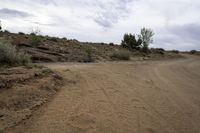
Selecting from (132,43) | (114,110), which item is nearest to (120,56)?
(132,43)

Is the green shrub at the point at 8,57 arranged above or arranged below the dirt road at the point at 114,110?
above

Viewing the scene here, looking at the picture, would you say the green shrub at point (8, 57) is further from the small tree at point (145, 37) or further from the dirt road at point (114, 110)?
the small tree at point (145, 37)

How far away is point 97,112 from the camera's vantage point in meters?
6.92

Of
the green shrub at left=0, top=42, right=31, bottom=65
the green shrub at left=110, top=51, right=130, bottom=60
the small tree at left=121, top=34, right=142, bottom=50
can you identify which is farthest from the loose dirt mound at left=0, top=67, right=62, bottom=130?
the small tree at left=121, top=34, right=142, bottom=50

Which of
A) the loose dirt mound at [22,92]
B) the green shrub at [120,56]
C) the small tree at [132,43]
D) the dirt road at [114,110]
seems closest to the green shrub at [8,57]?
the loose dirt mound at [22,92]

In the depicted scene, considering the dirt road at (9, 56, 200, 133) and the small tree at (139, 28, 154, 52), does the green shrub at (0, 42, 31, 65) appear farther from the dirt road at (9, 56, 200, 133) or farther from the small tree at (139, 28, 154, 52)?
the small tree at (139, 28, 154, 52)

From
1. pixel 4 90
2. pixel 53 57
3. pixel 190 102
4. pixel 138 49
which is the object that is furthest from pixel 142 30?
pixel 4 90

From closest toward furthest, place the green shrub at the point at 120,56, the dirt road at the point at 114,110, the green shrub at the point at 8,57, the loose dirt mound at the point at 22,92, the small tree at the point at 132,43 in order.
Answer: the dirt road at the point at 114,110, the loose dirt mound at the point at 22,92, the green shrub at the point at 8,57, the green shrub at the point at 120,56, the small tree at the point at 132,43

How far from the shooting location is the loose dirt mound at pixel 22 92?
19.7 feet

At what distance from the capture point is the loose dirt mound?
6016 millimetres

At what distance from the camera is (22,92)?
7445 millimetres

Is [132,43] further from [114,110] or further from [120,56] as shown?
[114,110]

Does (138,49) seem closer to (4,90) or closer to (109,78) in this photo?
(109,78)

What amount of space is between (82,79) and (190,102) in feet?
13.6
